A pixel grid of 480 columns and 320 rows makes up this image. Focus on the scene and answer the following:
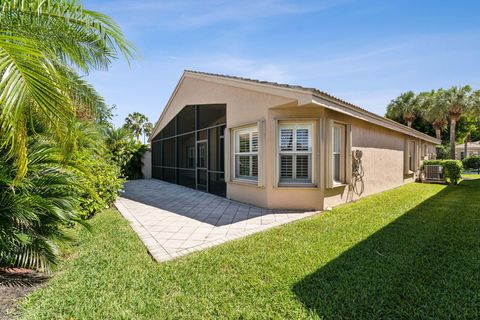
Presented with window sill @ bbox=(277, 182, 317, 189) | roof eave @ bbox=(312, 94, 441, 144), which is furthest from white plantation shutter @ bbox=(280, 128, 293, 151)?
roof eave @ bbox=(312, 94, 441, 144)

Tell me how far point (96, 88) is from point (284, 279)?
652cm

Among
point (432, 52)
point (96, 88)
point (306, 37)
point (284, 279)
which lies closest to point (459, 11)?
point (432, 52)

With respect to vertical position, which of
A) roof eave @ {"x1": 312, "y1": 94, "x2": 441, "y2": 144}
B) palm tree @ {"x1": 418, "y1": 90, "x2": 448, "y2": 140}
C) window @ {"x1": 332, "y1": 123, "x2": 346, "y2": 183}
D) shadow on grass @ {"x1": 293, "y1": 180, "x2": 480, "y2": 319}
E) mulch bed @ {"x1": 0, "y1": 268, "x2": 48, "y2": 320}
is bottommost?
mulch bed @ {"x1": 0, "y1": 268, "x2": 48, "y2": 320}

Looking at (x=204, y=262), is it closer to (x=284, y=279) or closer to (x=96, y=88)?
(x=284, y=279)

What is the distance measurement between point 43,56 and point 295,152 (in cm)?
646

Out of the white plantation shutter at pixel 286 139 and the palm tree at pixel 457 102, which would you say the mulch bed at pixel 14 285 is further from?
the palm tree at pixel 457 102

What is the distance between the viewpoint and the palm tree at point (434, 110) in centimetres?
2620

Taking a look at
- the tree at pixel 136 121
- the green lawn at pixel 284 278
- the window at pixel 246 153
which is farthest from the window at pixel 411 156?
the tree at pixel 136 121

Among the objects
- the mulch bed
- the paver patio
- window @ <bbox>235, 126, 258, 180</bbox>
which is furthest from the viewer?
window @ <bbox>235, 126, 258, 180</bbox>

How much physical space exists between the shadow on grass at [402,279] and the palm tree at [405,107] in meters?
32.3

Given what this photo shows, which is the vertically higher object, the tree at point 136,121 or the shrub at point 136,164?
the tree at point 136,121

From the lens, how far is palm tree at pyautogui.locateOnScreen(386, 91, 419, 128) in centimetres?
3167

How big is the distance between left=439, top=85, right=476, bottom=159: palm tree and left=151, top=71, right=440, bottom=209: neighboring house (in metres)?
19.2

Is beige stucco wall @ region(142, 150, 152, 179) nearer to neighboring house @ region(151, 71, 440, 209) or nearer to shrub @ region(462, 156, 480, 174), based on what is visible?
neighboring house @ region(151, 71, 440, 209)
